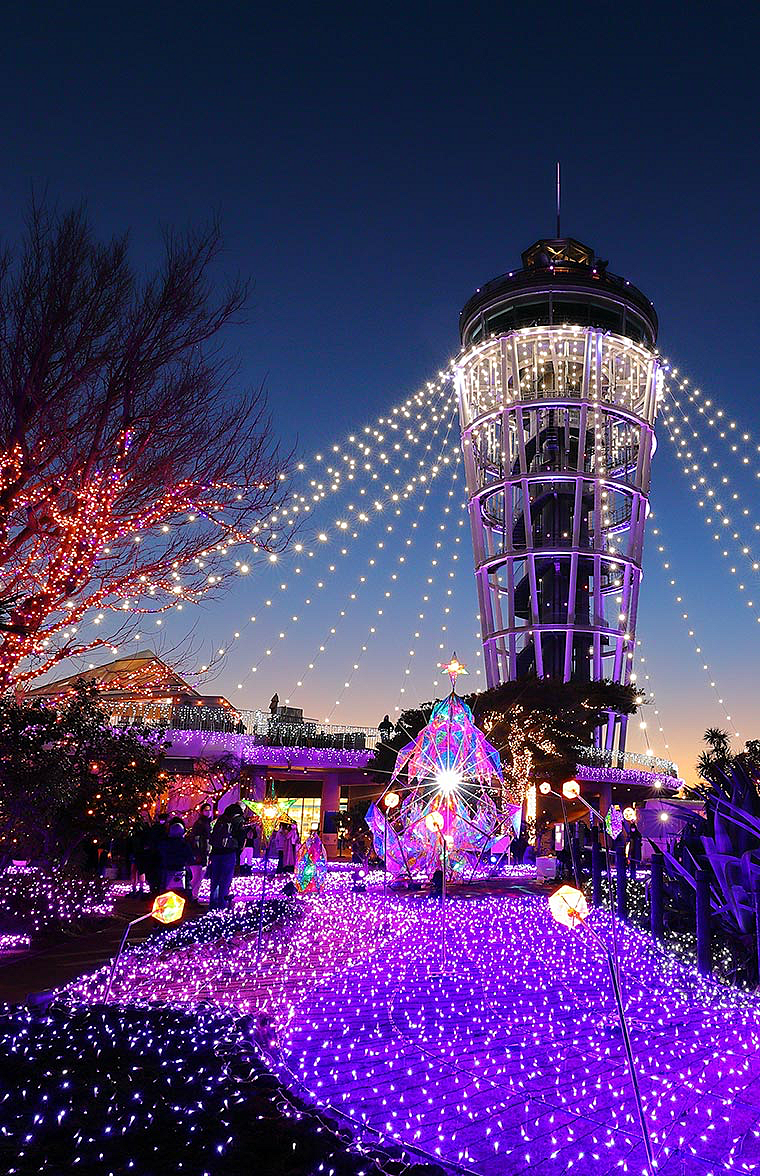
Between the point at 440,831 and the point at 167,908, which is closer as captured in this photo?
the point at 167,908

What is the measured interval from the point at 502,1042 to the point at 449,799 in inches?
382

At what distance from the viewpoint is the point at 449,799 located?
14.5 meters

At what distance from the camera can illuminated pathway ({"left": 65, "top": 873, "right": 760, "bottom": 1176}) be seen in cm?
346

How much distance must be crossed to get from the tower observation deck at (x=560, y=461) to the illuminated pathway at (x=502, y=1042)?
27.4 m

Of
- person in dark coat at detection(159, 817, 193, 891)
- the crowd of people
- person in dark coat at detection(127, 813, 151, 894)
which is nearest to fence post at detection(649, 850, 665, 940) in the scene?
the crowd of people

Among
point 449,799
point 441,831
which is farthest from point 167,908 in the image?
point 449,799

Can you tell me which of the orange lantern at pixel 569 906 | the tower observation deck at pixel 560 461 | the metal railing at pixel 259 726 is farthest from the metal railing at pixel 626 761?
the orange lantern at pixel 569 906

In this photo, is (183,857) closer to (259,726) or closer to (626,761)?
(259,726)

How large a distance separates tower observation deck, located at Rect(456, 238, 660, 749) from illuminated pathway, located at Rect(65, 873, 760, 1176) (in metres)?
27.4

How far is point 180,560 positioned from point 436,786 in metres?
7.51

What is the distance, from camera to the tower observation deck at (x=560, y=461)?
114ft

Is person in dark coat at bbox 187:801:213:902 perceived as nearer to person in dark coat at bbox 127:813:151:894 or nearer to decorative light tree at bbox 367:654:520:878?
person in dark coat at bbox 127:813:151:894

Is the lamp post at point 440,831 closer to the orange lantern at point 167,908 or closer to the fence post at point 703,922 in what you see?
the fence post at point 703,922

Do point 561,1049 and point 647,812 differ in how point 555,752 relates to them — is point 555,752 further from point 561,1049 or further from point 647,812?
point 561,1049
